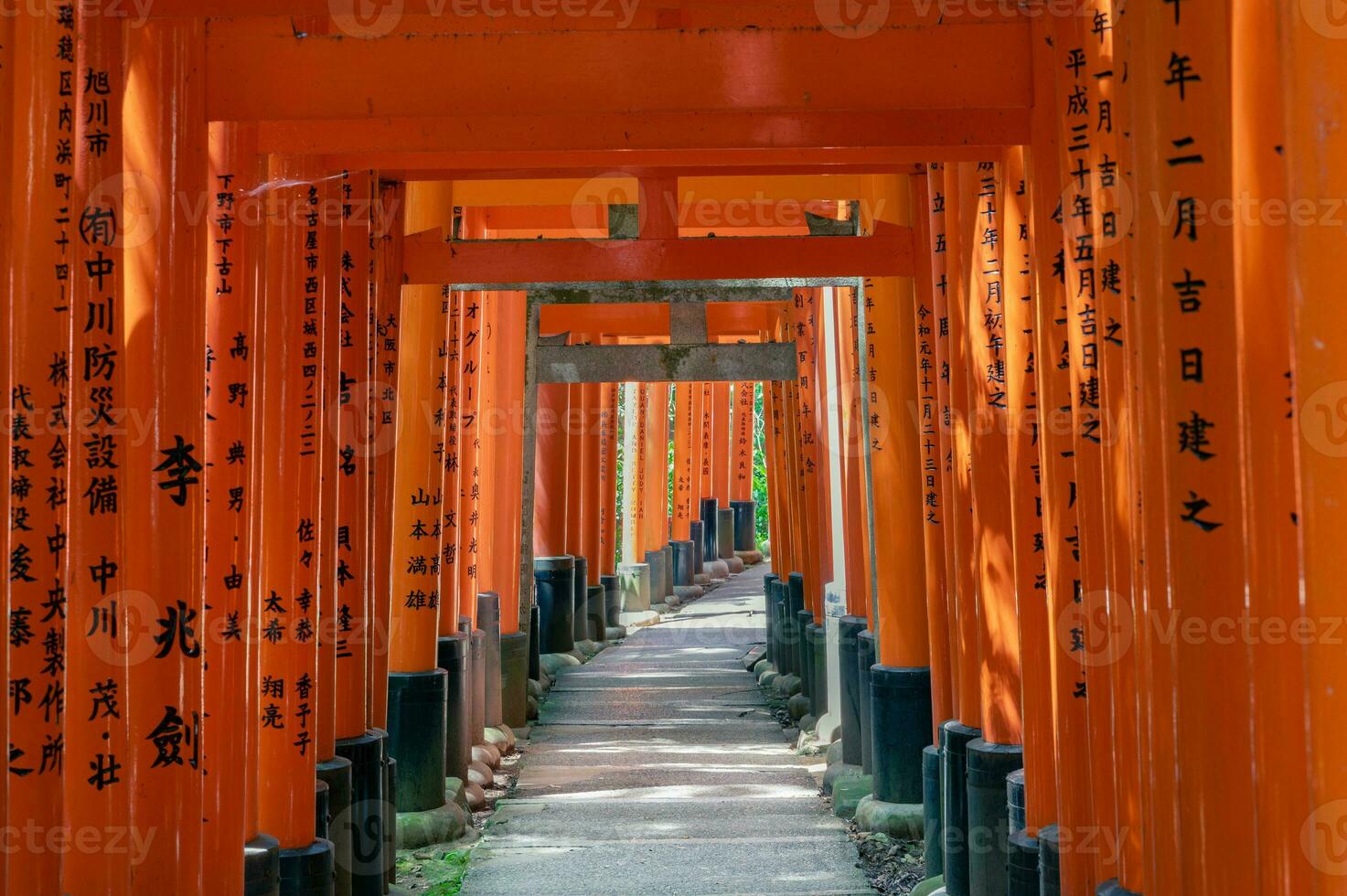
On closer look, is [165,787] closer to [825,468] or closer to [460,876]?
[460,876]

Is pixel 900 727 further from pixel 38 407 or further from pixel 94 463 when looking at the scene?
pixel 38 407

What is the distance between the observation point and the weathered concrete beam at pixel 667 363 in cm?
1184

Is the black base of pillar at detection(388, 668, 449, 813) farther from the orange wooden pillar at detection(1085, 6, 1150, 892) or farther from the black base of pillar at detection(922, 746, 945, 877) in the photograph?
the orange wooden pillar at detection(1085, 6, 1150, 892)

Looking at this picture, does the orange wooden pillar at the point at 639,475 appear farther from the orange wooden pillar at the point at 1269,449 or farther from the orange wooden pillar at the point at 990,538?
the orange wooden pillar at the point at 1269,449

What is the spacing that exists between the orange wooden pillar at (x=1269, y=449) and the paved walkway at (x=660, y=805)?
4.16 metres

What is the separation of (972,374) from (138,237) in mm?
2864

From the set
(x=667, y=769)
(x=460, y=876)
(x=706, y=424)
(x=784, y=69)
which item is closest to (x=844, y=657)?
(x=667, y=769)

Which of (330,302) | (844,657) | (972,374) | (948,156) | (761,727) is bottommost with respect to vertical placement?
(761,727)

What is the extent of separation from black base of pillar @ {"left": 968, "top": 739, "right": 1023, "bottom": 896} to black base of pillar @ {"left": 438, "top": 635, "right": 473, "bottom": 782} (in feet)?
11.1

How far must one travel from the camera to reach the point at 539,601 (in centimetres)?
1379

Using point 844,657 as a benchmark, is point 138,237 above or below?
above

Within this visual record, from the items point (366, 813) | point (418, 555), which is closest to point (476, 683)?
point (418, 555)

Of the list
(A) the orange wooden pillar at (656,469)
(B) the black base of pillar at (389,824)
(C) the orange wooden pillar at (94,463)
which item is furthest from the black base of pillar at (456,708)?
(A) the orange wooden pillar at (656,469)

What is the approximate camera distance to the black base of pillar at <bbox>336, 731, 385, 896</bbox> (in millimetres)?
5809
